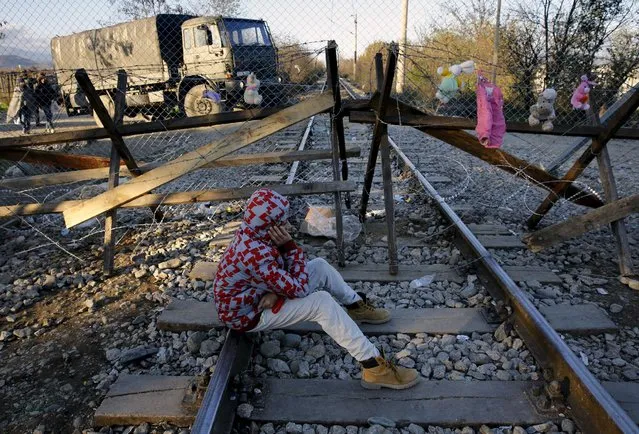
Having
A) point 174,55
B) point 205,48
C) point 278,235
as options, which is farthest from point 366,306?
point 174,55

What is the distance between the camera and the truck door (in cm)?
1520

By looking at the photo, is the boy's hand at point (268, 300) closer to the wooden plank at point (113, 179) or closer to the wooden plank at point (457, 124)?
the wooden plank at point (457, 124)

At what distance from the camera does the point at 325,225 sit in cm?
511

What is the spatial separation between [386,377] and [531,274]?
6.71ft

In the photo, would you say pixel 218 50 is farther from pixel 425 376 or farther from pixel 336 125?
pixel 425 376

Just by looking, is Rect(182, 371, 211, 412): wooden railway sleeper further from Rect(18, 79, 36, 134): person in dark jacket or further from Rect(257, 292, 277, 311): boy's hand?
Rect(18, 79, 36, 134): person in dark jacket

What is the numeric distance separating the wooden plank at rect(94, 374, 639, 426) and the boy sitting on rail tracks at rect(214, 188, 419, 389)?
0.12 m

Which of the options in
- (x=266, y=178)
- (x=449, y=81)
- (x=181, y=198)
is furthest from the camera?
(x=266, y=178)

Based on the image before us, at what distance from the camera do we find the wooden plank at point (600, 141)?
403 centimetres

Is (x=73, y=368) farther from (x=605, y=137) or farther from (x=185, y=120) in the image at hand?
(x=605, y=137)

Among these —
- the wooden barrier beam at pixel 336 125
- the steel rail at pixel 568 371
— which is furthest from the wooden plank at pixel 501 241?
the wooden barrier beam at pixel 336 125

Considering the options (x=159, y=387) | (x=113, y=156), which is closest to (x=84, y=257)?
(x=113, y=156)

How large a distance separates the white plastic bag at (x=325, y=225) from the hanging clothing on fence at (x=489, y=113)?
178 centimetres

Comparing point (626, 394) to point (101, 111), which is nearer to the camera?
point (626, 394)
